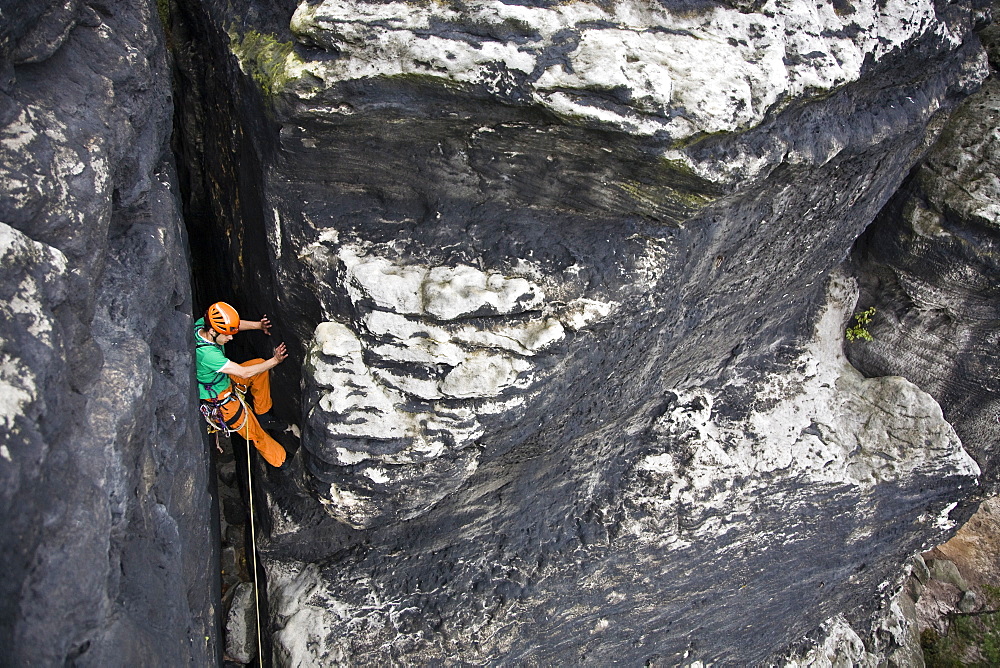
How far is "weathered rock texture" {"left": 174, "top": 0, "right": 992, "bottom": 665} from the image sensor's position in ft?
11.8

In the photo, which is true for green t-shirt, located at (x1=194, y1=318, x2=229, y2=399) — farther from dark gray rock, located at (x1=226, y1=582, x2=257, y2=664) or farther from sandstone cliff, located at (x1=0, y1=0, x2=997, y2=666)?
dark gray rock, located at (x1=226, y1=582, x2=257, y2=664)

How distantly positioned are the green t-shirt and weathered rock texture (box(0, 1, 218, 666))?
423mm

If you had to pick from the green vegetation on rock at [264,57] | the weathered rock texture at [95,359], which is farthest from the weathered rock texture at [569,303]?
the weathered rock texture at [95,359]

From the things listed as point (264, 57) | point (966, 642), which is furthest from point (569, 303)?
point (966, 642)

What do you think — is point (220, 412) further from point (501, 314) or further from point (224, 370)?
point (501, 314)

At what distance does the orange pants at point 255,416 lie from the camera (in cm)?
482

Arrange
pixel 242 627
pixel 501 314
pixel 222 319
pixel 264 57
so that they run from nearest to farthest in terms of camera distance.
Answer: pixel 264 57
pixel 501 314
pixel 222 319
pixel 242 627

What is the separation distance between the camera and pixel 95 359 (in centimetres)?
309

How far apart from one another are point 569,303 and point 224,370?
2.44m

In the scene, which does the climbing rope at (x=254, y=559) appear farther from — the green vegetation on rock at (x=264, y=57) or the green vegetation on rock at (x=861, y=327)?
the green vegetation on rock at (x=861, y=327)

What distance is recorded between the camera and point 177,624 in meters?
3.64

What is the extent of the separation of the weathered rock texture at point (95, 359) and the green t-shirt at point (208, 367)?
42 centimetres

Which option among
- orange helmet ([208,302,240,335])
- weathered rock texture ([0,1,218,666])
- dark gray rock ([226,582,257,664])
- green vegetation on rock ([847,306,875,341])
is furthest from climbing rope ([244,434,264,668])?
green vegetation on rock ([847,306,875,341])

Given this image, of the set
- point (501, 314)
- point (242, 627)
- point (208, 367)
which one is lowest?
point (242, 627)
